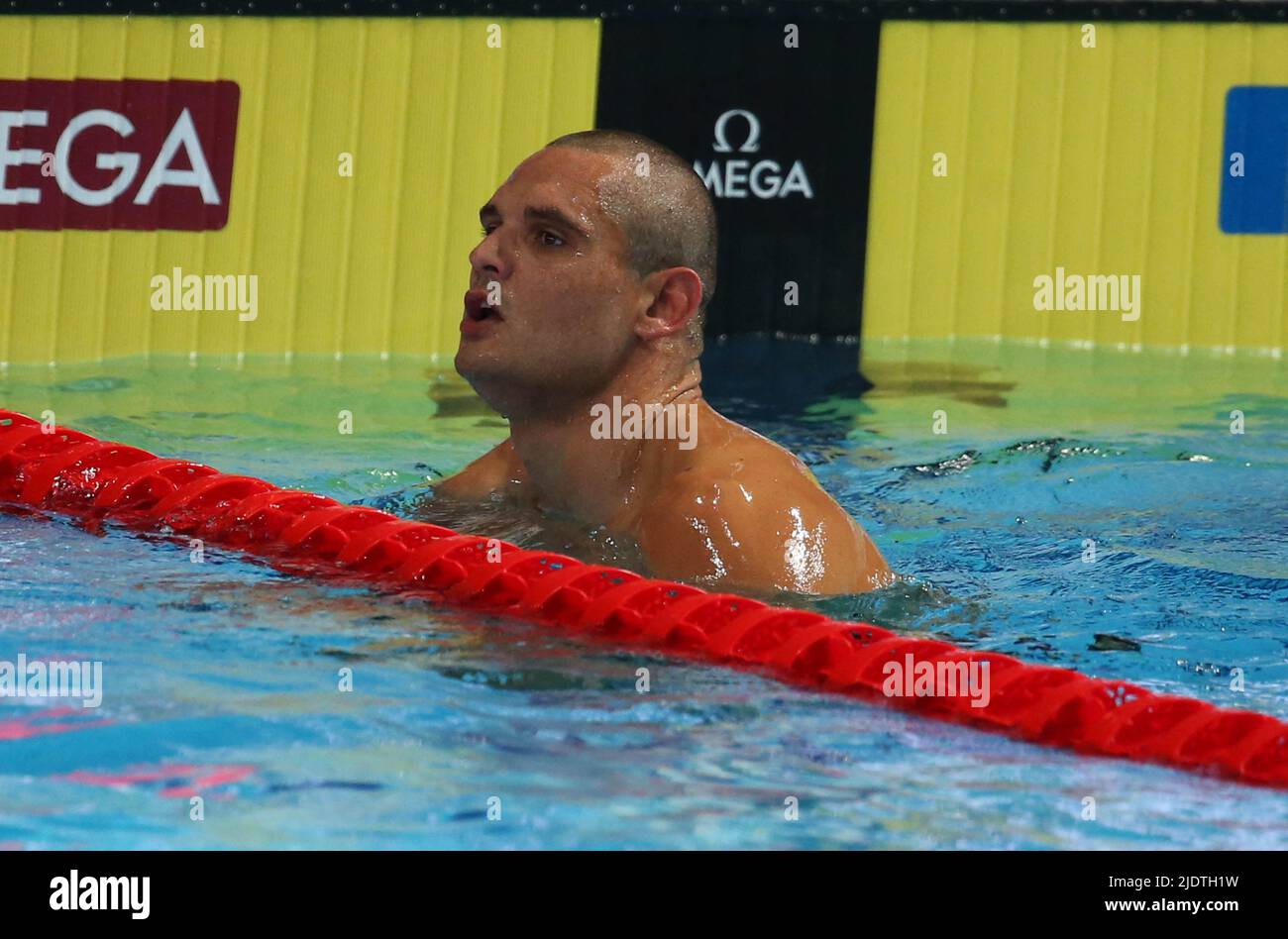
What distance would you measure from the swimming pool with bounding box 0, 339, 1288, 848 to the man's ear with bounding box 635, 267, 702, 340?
638 mm

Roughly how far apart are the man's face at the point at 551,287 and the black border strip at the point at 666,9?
3368 millimetres

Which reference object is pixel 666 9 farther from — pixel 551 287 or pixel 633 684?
pixel 633 684

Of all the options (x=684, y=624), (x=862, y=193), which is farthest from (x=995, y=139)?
(x=684, y=624)

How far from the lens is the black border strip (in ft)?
21.0

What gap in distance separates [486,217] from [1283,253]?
3968mm

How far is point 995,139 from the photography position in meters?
6.45

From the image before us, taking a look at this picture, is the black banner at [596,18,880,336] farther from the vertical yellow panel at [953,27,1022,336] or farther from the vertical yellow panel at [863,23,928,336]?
the vertical yellow panel at [953,27,1022,336]

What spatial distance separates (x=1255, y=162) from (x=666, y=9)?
2.20 metres

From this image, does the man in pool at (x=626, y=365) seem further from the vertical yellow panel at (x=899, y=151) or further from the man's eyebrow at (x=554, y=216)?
the vertical yellow panel at (x=899, y=151)

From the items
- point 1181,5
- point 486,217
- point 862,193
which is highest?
point 1181,5

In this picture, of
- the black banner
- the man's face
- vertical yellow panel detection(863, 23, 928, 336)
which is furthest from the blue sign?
the man's face

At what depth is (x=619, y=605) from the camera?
9.64 ft

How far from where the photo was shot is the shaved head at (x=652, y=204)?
3.28 m
